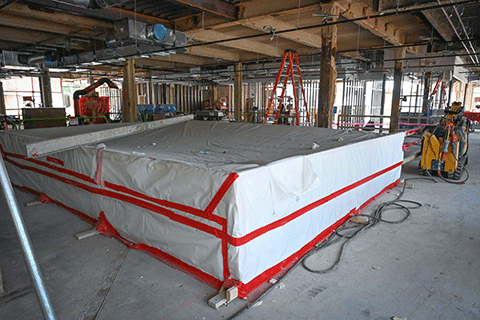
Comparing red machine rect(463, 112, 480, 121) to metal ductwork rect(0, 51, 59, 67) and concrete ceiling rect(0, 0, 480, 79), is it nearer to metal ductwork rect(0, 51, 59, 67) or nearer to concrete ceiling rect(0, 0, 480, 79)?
concrete ceiling rect(0, 0, 480, 79)

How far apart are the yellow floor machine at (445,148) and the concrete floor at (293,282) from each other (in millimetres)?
2420

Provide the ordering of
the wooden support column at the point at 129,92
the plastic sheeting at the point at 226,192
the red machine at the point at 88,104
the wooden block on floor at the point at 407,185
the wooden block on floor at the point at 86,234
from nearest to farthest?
the plastic sheeting at the point at 226,192
the wooden block on floor at the point at 86,234
the wooden block on floor at the point at 407,185
the wooden support column at the point at 129,92
the red machine at the point at 88,104

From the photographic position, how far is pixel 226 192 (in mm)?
2311

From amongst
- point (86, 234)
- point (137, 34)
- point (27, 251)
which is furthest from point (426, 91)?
point (27, 251)

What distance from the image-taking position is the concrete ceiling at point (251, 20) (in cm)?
523

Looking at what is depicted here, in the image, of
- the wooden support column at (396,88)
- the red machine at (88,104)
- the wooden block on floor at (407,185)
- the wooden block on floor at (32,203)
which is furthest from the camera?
the red machine at (88,104)

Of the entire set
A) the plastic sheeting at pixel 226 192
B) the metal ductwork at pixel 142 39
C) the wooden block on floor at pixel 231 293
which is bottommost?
the wooden block on floor at pixel 231 293

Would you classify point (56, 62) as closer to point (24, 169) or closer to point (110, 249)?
point (24, 169)

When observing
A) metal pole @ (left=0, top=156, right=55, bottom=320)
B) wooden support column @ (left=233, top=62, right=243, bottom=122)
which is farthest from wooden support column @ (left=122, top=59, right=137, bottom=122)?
metal pole @ (left=0, top=156, right=55, bottom=320)

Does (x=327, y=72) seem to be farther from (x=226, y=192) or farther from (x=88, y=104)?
(x=88, y=104)

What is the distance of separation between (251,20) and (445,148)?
449cm

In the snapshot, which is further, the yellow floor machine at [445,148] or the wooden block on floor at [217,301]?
the yellow floor machine at [445,148]

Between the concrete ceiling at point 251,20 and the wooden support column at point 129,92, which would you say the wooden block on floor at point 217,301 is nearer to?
the concrete ceiling at point 251,20

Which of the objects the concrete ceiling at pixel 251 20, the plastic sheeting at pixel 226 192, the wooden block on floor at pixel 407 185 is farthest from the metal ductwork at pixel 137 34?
the wooden block on floor at pixel 407 185
